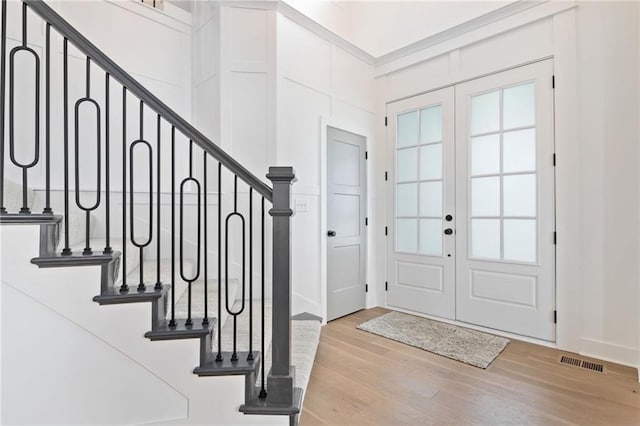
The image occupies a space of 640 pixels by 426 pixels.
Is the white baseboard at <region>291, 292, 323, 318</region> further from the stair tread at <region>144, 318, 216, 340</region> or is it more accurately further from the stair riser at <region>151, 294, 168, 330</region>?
the stair riser at <region>151, 294, 168, 330</region>

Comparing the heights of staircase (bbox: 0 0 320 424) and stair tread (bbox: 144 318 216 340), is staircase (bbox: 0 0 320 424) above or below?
above

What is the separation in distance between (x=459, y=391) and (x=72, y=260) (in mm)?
2320

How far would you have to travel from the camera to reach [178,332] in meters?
1.55

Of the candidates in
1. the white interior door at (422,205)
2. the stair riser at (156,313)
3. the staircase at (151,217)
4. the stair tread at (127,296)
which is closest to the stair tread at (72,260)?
the staircase at (151,217)

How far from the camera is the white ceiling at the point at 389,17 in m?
3.45

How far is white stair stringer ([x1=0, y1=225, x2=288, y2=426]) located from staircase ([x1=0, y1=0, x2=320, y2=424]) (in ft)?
0.15

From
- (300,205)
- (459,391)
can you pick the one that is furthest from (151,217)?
(459,391)

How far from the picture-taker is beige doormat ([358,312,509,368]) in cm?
259

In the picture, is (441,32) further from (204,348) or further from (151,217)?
(204,348)

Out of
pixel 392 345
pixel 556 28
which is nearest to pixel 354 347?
pixel 392 345

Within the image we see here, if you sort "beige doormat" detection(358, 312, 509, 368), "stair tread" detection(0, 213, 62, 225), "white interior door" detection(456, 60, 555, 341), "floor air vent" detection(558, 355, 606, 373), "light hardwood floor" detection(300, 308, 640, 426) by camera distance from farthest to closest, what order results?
"white interior door" detection(456, 60, 555, 341) → "beige doormat" detection(358, 312, 509, 368) → "floor air vent" detection(558, 355, 606, 373) → "light hardwood floor" detection(300, 308, 640, 426) → "stair tread" detection(0, 213, 62, 225)

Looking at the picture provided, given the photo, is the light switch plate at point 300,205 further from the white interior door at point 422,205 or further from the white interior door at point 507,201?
the white interior door at point 507,201

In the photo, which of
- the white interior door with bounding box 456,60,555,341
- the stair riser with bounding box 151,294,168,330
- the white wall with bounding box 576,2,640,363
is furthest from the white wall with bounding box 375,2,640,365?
the stair riser with bounding box 151,294,168,330

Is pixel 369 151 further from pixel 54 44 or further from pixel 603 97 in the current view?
pixel 54 44
